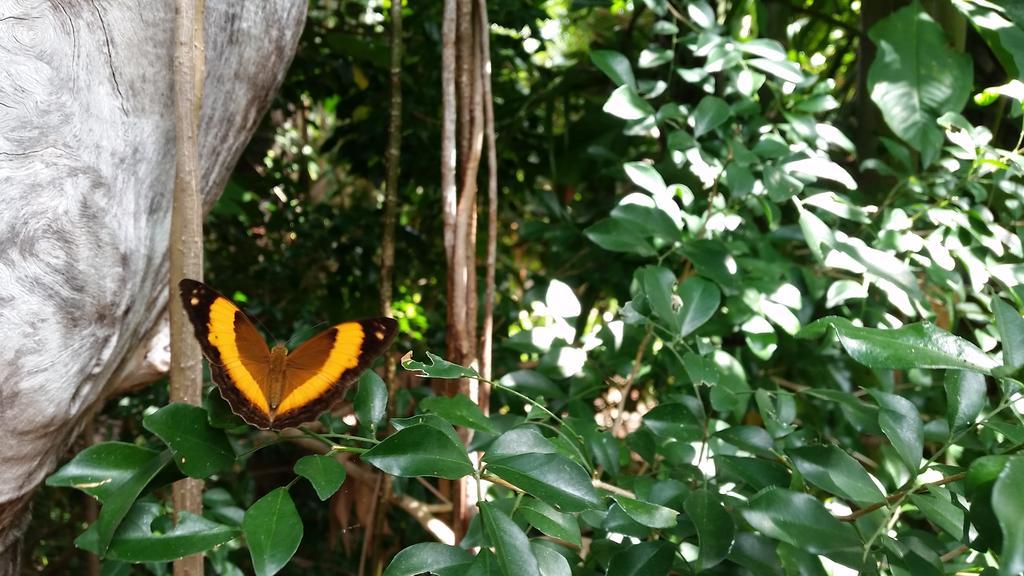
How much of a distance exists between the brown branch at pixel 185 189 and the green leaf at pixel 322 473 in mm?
227

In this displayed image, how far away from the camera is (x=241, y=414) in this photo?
0.65 m

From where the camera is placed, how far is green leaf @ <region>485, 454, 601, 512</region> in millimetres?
594

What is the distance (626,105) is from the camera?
1061 millimetres

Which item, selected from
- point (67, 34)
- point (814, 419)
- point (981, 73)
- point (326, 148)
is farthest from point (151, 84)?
point (981, 73)

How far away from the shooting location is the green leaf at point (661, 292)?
898mm

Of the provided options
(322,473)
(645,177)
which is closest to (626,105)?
(645,177)

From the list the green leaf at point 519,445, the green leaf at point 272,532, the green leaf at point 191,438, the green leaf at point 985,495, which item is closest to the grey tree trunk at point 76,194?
the green leaf at point 191,438

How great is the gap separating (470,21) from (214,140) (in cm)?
36

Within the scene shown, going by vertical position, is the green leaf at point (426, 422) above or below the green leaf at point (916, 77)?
below

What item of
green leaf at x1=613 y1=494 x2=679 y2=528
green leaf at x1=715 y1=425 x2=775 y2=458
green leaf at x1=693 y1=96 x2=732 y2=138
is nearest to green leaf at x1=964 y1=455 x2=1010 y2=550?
green leaf at x1=613 y1=494 x2=679 y2=528

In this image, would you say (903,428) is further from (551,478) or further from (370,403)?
(370,403)

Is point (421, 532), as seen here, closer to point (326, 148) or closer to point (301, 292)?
point (301, 292)

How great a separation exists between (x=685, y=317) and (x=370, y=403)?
0.40 meters

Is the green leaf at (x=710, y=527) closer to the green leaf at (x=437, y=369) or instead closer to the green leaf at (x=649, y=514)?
the green leaf at (x=649, y=514)
